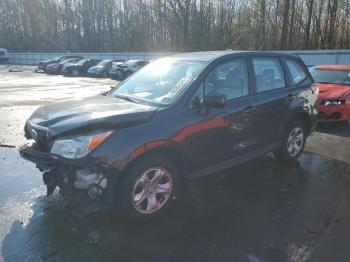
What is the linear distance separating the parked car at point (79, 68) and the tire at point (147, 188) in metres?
28.7

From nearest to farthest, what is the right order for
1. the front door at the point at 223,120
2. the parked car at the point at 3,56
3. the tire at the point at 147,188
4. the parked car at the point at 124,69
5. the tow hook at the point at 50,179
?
the tire at the point at 147,188 → the tow hook at the point at 50,179 → the front door at the point at 223,120 → the parked car at the point at 124,69 → the parked car at the point at 3,56

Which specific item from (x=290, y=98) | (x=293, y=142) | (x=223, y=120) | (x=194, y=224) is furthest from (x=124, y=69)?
(x=194, y=224)

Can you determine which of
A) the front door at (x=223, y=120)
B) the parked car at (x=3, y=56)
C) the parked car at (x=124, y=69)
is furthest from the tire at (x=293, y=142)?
the parked car at (x=3, y=56)

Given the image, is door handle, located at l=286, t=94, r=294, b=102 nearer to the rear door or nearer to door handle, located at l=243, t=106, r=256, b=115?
the rear door

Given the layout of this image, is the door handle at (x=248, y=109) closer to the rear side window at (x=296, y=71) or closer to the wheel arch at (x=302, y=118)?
the wheel arch at (x=302, y=118)

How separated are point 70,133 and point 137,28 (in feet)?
157

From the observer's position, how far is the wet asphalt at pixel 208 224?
3.58 m

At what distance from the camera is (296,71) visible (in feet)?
20.6

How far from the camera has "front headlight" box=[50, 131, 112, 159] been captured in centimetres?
372

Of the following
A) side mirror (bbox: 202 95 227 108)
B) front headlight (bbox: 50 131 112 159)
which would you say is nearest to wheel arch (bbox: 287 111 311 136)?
side mirror (bbox: 202 95 227 108)

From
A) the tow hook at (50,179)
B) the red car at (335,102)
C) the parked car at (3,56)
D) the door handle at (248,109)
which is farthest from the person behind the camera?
the parked car at (3,56)

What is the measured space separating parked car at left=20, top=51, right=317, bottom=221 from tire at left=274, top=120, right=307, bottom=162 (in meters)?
0.24

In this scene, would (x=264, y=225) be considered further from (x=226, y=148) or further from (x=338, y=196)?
(x=338, y=196)

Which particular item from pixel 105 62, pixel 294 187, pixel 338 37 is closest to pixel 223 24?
pixel 338 37
